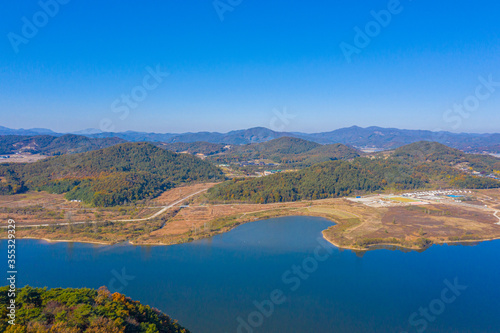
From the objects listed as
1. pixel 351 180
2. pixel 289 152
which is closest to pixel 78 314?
pixel 351 180

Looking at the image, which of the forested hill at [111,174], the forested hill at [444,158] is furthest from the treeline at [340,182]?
the forested hill at [111,174]

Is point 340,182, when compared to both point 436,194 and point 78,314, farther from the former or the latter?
point 78,314

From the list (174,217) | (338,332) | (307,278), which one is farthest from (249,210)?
(338,332)

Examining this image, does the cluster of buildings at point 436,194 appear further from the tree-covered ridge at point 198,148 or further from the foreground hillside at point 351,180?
the tree-covered ridge at point 198,148

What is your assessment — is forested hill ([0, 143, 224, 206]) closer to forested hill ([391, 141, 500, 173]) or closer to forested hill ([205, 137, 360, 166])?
forested hill ([205, 137, 360, 166])

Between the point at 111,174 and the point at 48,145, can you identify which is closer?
the point at 111,174
